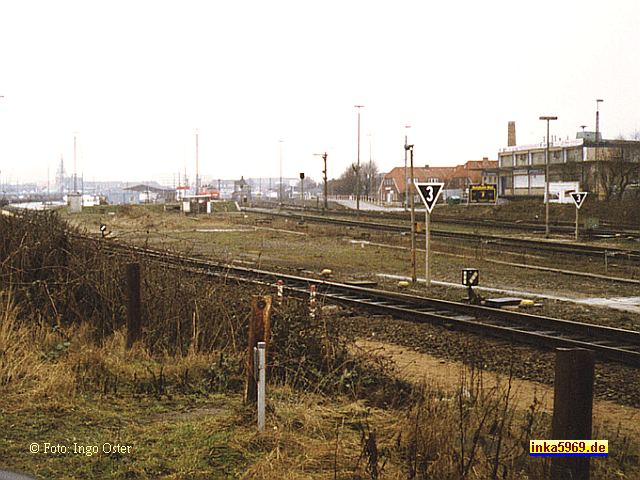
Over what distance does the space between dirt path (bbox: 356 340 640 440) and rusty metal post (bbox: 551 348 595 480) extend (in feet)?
8.48

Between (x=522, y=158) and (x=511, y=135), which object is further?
(x=511, y=135)

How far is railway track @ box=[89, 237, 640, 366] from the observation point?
12.3 meters

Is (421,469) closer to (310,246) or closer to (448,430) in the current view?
(448,430)

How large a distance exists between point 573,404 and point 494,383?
5.45m

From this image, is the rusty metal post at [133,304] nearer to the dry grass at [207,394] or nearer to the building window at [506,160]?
the dry grass at [207,394]

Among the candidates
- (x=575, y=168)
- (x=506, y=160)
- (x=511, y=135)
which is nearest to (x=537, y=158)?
(x=506, y=160)

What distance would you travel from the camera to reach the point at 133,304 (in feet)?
34.4

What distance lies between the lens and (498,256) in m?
29.2

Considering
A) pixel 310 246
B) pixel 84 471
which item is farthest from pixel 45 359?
pixel 310 246

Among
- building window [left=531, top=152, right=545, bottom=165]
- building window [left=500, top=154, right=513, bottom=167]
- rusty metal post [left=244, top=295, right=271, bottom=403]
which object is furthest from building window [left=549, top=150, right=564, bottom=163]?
rusty metal post [left=244, top=295, right=271, bottom=403]

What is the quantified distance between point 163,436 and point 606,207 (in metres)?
51.8

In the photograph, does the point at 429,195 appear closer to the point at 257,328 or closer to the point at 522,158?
the point at 257,328

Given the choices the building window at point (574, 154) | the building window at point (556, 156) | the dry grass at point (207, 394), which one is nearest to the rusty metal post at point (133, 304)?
the dry grass at point (207, 394)

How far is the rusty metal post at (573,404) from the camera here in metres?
5.13
